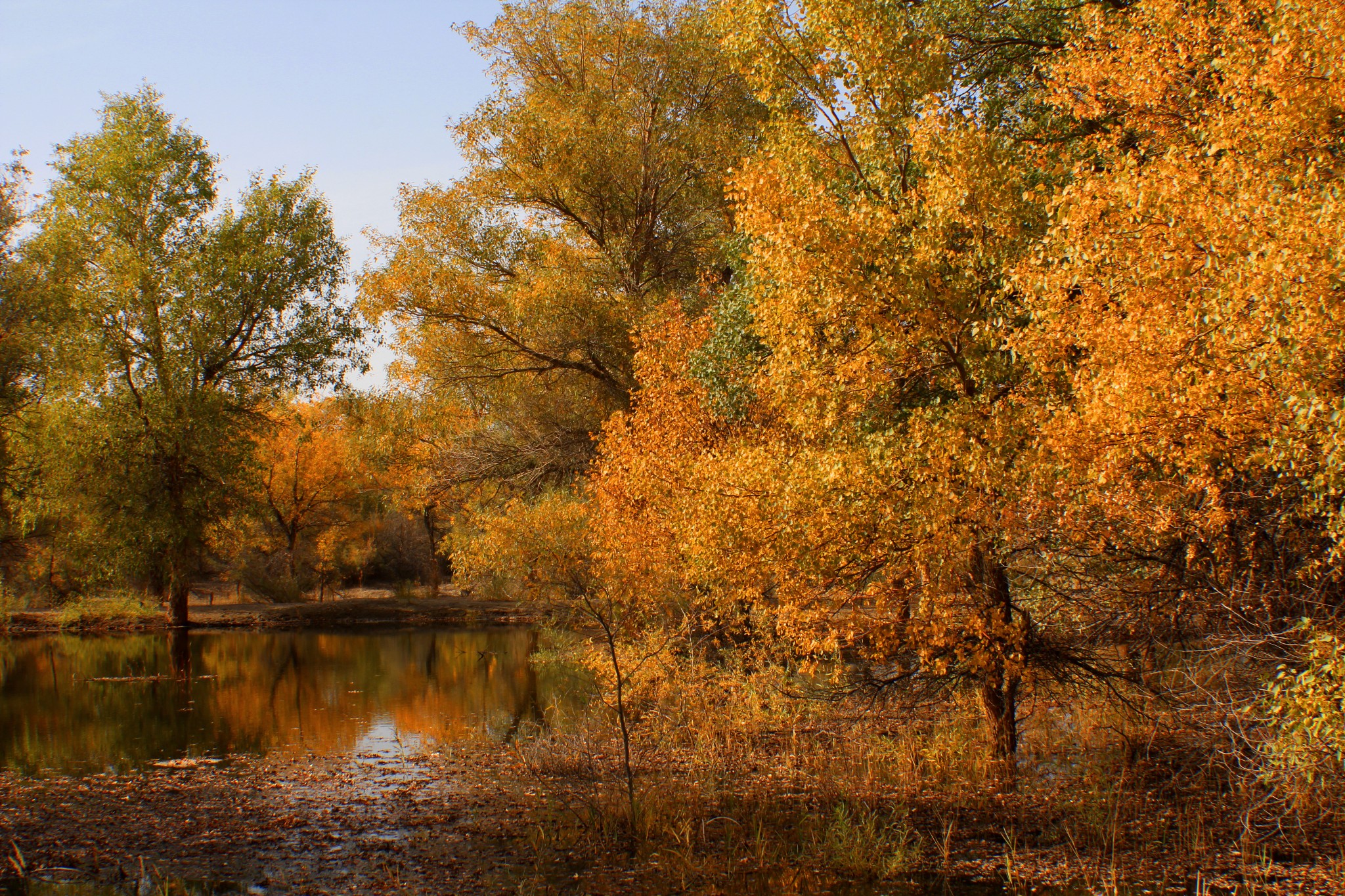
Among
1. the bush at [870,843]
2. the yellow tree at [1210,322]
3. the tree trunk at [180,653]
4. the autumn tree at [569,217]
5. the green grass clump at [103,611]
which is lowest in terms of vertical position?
the bush at [870,843]

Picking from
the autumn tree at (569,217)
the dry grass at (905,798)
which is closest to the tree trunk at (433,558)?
the autumn tree at (569,217)

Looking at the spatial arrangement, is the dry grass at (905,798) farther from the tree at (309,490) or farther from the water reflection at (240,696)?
the tree at (309,490)

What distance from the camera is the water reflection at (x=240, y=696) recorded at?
47.8 feet

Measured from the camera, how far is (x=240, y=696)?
1919cm

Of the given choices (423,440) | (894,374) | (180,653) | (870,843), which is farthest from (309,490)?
(870,843)

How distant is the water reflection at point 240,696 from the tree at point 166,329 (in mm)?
2934

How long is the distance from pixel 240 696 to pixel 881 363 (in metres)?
15.4

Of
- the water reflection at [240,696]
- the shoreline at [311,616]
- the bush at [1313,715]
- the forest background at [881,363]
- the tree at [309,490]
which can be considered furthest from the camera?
the tree at [309,490]

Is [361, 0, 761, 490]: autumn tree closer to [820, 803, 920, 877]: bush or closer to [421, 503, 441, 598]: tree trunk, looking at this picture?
[820, 803, 920, 877]: bush

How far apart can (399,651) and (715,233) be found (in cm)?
1573

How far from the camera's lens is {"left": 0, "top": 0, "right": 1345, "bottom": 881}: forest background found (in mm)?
7613

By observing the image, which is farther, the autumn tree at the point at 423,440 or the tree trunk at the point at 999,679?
the autumn tree at the point at 423,440

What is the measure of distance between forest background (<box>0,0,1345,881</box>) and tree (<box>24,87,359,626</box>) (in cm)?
17

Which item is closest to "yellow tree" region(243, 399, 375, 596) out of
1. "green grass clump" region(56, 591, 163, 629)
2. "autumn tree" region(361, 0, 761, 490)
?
"green grass clump" region(56, 591, 163, 629)
